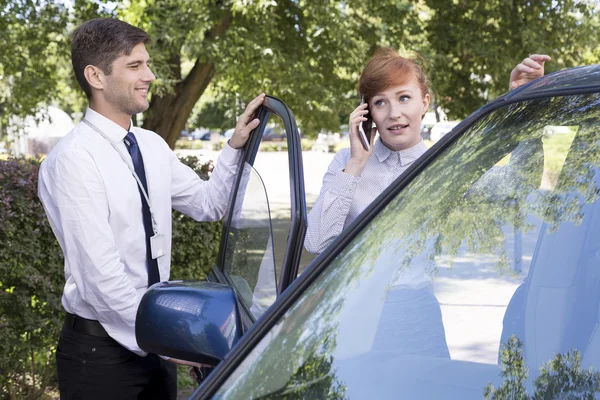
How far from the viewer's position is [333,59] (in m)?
11.2

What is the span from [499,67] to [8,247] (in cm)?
764

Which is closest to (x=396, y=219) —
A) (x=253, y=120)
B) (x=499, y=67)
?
(x=253, y=120)

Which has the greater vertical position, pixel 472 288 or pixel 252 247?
pixel 472 288

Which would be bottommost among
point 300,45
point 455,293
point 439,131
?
point 455,293

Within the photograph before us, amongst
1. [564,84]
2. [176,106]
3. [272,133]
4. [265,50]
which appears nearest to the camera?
[564,84]

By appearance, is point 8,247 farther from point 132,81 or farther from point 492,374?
point 492,374

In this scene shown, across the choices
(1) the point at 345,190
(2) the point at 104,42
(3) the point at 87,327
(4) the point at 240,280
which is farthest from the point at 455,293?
(2) the point at 104,42

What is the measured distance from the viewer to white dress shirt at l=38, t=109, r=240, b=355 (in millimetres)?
2604

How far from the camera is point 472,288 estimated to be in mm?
1622

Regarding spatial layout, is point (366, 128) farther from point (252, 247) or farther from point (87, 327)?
point (87, 327)

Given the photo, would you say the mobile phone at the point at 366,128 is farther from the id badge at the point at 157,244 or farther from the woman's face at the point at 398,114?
the id badge at the point at 157,244

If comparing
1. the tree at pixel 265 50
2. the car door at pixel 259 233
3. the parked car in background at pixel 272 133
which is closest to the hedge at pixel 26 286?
the parked car in background at pixel 272 133

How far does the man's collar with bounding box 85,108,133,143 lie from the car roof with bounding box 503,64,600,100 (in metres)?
1.43

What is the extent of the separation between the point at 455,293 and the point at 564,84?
0.52 meters
